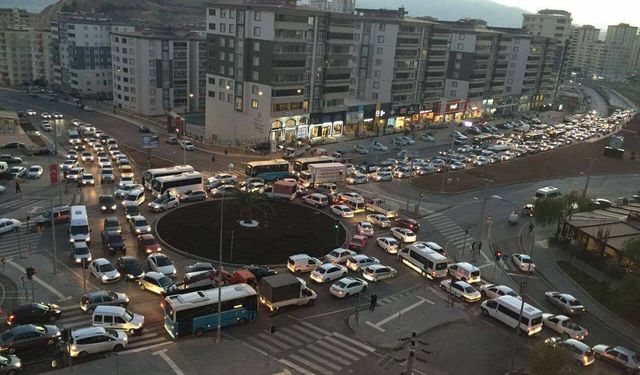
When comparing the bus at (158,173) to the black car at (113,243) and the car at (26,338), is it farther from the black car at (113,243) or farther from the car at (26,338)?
the car at (26,338)

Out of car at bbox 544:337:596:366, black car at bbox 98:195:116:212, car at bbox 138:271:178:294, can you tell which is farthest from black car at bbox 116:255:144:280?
car at bbox 544:337:596:366

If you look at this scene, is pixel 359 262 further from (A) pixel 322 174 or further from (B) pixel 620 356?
(A) pixel 322 174

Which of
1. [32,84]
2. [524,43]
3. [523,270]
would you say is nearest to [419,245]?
[523,270]

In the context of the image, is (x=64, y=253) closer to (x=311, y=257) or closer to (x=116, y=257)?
(x=116, y=257)

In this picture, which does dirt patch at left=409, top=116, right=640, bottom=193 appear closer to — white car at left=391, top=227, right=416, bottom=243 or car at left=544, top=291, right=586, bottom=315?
Result: white car at left=391, top=227, right=416, bottom=243

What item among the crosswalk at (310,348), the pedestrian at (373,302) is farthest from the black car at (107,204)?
the pedestrian at (373,302)

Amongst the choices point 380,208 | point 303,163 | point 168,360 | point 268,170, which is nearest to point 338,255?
point 380,208
